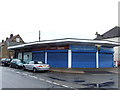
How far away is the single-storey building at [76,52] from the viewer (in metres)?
22.2

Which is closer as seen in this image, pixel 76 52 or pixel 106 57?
pixel 76 52

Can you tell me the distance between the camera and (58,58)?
2350cm

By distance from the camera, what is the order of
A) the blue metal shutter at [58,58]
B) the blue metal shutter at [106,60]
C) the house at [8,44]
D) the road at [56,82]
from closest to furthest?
1. the road at [56,82]
2. the blue metal shutter at [58,58]
3. the blue metal shutter at [106,60]
4. the house at [8,44]

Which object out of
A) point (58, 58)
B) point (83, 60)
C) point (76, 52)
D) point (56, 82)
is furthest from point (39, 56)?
point (56, 82)

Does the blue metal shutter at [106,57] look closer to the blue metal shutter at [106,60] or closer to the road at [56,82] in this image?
the blue metal shutter at [106,60]

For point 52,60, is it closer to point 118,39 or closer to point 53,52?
point 53,52

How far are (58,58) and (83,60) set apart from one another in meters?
3.75

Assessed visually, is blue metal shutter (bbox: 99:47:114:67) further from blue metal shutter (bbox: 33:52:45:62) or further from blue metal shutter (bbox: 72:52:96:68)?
blue metal shutter (bbox: 33:52:45:62)

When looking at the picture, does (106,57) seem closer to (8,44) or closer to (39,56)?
(39,56)

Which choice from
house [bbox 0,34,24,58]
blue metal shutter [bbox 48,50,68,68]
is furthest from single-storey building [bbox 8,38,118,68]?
house [bbox 0,34,24,58]

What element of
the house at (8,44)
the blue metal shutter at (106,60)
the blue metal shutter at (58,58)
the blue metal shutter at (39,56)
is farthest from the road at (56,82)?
the house at (8,44)

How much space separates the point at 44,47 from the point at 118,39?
70.9 ft

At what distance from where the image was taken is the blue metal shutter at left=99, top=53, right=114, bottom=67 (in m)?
24.1

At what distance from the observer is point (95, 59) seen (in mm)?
23391
